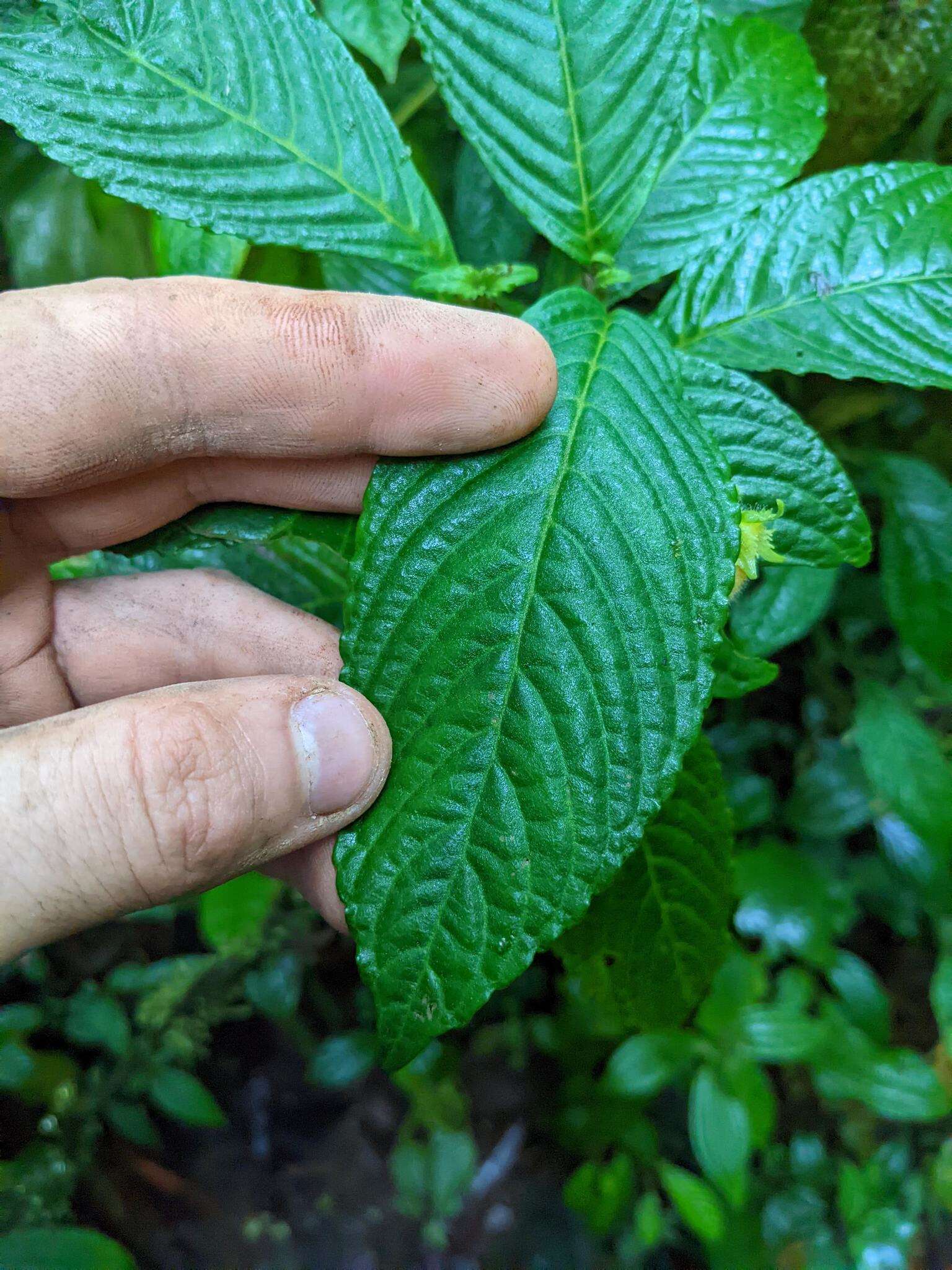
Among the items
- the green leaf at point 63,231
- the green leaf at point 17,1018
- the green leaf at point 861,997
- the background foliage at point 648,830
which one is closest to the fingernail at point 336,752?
the background foliage at point 648,830

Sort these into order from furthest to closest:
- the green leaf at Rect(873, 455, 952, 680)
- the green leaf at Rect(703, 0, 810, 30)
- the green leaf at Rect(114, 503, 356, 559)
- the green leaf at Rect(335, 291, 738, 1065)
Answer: the green leaf at Rect(873, 455, 952, 680) < the green leaf at Rect(703, 0, 810, 30) < the green leaf at Rect(114, 503, 356, 559) < the green leaf at Rect(335, 291, 738, 1065)

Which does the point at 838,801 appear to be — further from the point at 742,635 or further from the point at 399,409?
the point at 399,409

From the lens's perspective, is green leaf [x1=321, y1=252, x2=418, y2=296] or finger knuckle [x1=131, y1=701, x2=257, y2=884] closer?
finger knuckle [x1=131, y1=701, x2=257, y2=884]

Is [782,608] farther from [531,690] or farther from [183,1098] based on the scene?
[183,1098]

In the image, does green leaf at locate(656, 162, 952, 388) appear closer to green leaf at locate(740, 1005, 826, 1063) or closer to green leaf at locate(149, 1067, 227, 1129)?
green leaf at locate(740, 1005, 826, 1063)

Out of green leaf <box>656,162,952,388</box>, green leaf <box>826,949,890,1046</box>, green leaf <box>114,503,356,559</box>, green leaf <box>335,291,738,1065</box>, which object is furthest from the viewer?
green leaf <box>826,949,890,1046</box>

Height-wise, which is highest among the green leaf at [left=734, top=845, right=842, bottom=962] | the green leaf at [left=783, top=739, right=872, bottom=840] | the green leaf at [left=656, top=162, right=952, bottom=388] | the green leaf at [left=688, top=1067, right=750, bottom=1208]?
the green leaf at [left=656, top=162, right=952, bottom=388]

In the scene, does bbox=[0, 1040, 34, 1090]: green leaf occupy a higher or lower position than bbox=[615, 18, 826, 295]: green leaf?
lower

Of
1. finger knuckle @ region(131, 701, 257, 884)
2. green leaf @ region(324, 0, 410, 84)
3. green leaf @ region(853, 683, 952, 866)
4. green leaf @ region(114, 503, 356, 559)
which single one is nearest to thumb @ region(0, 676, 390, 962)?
finger knuckle @ region(131, 701, 257, 884)
